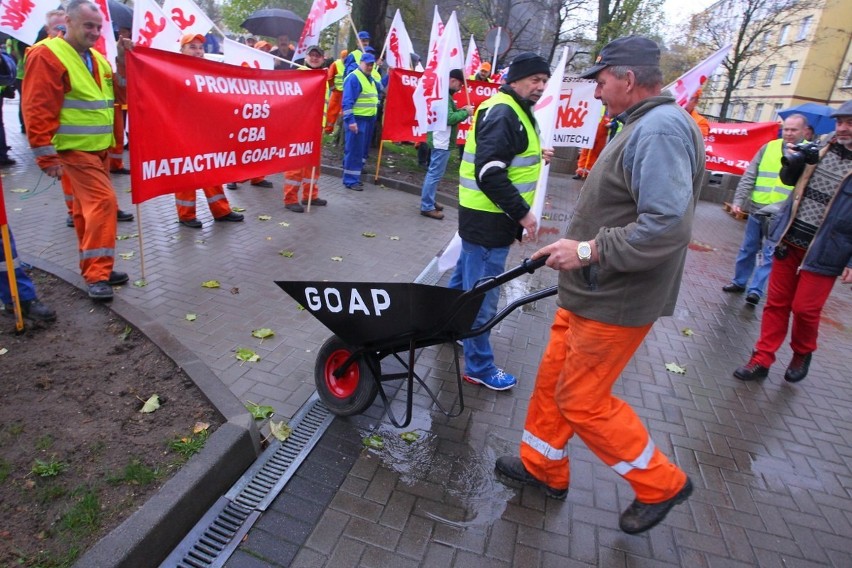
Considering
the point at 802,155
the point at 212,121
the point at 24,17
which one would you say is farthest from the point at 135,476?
the point at 24,17

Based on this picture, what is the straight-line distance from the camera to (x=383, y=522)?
102 inches

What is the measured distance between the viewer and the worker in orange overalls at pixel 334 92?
9961 mm

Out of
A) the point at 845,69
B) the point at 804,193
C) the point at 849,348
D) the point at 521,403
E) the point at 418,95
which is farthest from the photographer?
the point at 845,69

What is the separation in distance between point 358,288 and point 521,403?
1.64m

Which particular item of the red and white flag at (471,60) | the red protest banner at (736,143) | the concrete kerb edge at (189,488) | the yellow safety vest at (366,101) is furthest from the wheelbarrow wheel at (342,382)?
the red and white flag at (471,60)

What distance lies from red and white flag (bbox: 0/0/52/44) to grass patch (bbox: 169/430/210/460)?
7125mm

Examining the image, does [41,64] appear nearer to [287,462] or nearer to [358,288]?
[358,288]

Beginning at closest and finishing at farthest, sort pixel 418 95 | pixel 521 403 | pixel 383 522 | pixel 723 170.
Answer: pixel 383 522 < pixel 521 403 < pixel 418 95 < pixel 723 170

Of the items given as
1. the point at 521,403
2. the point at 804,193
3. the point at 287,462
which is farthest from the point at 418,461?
the point at 804,193

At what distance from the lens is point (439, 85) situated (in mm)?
6828

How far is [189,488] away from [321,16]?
7.45 m

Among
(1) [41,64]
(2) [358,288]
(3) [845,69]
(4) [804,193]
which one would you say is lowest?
(2) [358,288]

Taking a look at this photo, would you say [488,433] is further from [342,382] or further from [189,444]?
[189,444]

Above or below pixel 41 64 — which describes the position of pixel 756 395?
below
